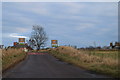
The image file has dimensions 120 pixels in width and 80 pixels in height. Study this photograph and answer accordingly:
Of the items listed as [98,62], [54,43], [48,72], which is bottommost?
[48,72]

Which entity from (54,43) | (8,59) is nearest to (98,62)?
(8,59)

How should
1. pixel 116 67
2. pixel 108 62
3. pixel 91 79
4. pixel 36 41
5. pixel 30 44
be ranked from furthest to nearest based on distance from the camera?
pixel 30 44, pixel 36 41, pixel 108 62, pixel 116 67, pixel 91 79

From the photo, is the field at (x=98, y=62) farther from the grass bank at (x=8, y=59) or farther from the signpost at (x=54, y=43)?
the signpost at (x=54, y=43)

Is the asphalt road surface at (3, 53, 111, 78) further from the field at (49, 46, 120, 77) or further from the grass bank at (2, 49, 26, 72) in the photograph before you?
the field at (49, 46, 120, 77)

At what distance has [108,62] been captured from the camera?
19703mm

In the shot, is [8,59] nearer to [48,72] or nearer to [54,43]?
[48,72]

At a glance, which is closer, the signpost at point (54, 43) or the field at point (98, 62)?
the field at point (98, 62)

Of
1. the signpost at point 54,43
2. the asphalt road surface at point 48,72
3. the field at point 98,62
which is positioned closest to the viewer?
the asphalt road surface at point 48,72

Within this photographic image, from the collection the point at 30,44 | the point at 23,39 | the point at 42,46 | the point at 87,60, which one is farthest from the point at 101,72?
the point at 30,44

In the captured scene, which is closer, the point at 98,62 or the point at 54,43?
the point at 98,62

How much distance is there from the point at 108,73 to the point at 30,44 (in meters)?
95.8

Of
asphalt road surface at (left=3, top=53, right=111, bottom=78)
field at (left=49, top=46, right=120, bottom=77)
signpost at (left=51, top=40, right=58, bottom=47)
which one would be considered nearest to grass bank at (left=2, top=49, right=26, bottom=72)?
asphalt road surface at (left=3, top=53, right=111, bottom=78)

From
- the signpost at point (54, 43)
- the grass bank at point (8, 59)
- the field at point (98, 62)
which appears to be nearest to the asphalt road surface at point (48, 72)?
the grass bank at point (8, 59)

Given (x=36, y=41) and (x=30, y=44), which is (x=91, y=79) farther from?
(x=30, y=44)
